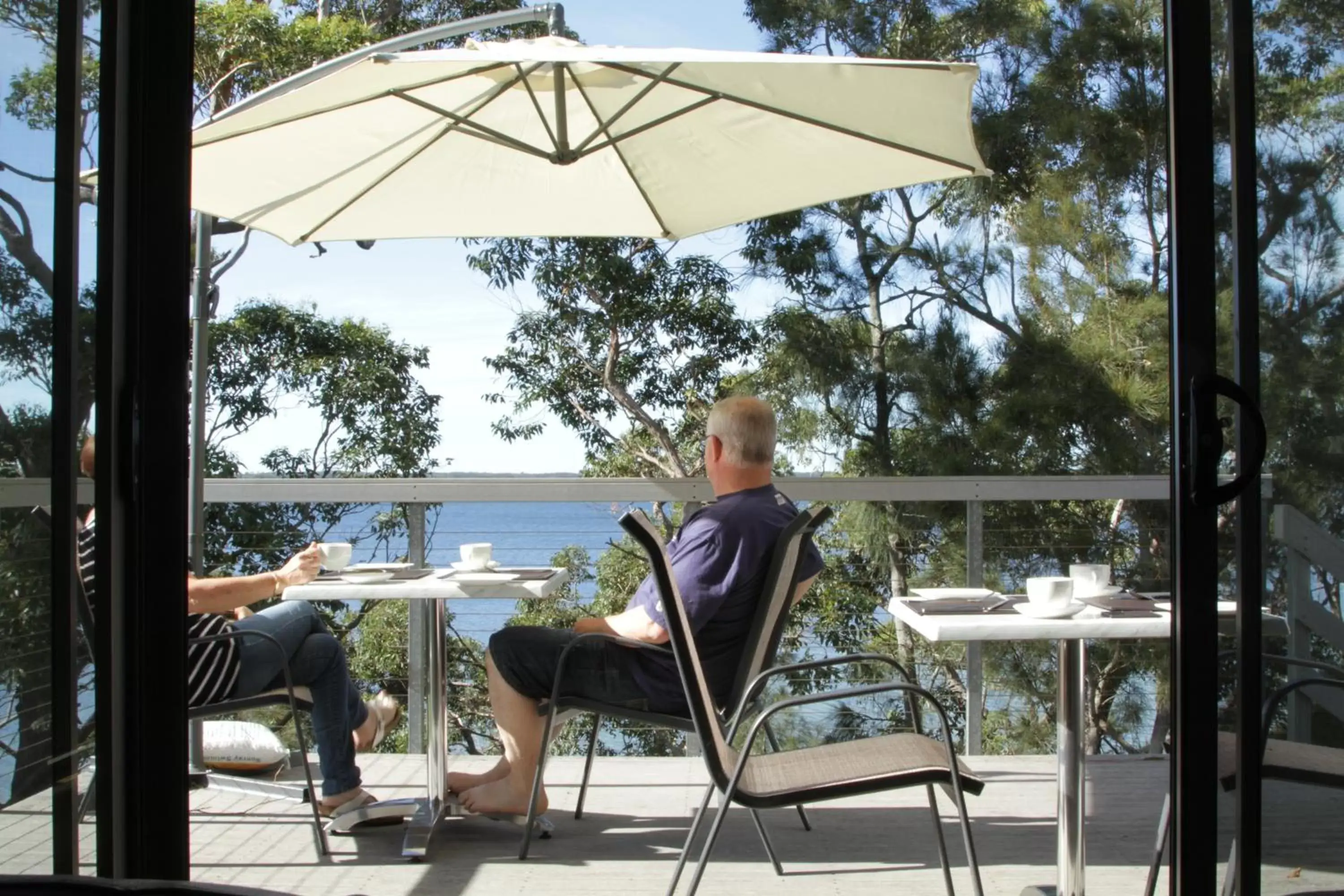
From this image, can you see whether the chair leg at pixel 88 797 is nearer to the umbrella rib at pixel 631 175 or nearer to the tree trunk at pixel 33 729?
the tree trunk at pixel 33 729

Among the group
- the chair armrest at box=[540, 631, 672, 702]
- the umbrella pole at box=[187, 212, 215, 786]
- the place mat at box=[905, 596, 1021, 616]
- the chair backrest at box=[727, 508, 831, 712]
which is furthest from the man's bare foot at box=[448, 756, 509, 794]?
the place mat at box=[905, 596, 1021, 616]

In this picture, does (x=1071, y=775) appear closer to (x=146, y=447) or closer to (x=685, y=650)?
(x=685, y=650)

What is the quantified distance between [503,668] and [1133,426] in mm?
6120

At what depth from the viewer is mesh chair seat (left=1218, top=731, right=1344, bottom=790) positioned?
1.72m

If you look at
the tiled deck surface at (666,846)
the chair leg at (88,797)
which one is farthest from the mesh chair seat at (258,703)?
the chair leg at (88,797)

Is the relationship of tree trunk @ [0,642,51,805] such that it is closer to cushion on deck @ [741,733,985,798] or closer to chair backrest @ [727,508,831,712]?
cushion on deck @ [741,733,985,798]

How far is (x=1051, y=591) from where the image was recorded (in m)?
2.69

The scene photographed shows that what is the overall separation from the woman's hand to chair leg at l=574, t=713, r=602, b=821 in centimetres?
82

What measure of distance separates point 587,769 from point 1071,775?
1347mm

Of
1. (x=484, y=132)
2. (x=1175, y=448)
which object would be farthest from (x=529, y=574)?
(x=1175, y=448)

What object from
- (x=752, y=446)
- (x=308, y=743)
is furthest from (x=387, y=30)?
(x=752, y=446)

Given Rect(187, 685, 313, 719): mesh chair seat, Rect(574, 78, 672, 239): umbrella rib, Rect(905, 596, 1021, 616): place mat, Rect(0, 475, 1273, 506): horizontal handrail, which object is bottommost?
Rect(187, 685, 313, 719): mesh chair seat

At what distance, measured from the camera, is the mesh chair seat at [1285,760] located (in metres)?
1.72

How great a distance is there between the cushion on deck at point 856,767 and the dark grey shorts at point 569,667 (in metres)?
0.48
